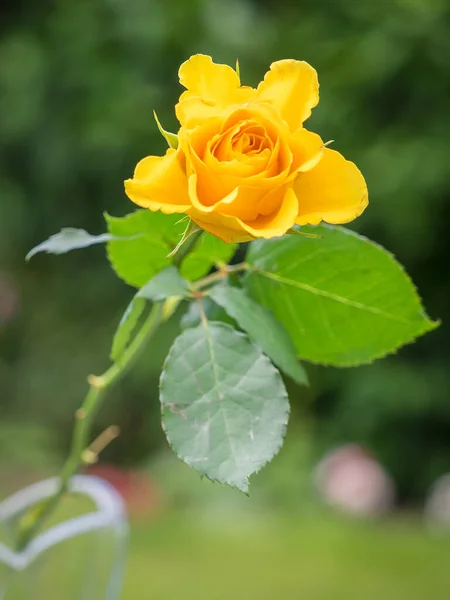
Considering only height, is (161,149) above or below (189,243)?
below

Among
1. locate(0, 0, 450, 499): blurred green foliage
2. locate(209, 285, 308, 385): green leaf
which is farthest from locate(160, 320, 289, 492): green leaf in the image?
locate(0, 0, 450, 499): blurred green foliage

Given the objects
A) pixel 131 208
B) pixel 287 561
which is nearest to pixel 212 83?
pixel 287 561

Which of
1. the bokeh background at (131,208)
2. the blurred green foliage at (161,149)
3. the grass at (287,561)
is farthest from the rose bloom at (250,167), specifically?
the blurred green foliage at (161,149)

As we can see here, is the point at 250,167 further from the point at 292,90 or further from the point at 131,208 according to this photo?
the point at 131,208

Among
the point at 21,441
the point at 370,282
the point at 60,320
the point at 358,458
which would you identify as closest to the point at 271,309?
the point at 370,282

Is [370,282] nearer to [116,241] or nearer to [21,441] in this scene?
[116,241]
